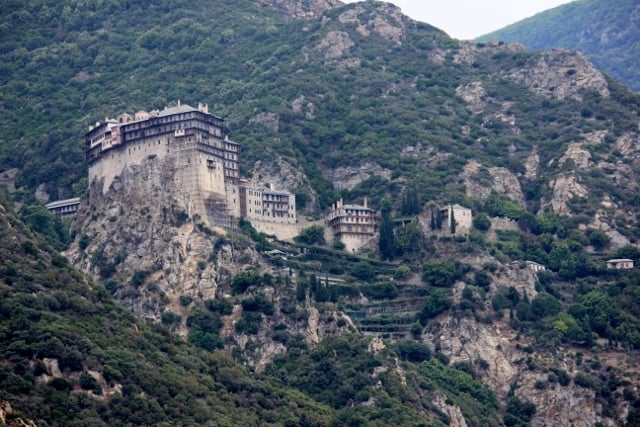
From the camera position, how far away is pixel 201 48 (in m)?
182

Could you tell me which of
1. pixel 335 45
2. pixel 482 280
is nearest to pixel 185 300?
pixel 482 280

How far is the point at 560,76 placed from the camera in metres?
170

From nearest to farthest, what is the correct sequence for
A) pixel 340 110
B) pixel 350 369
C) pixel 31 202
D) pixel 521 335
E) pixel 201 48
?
1. pixel 350 369
2. pixel 521 335
3. pixel 31 202
4. pixel 340 110
5. pixel 201 48

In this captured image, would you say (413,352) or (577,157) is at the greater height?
(577,157)

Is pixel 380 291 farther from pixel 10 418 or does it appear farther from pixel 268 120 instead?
pixel 10 418

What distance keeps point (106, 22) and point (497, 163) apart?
5960 cm

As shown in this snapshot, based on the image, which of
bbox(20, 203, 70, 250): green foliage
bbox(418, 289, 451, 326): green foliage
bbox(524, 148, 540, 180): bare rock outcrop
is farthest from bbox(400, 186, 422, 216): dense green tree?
bbox(20, 203, 70, 250): green foliage

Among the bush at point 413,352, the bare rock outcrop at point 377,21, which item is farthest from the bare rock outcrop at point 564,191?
the bare rock outcrop at point 377,21

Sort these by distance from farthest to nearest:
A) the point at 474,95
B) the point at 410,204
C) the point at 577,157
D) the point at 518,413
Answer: the point at 474,95, the point at 577,157, the point at 410,204, the point at 518,413

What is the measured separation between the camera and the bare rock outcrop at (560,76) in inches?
6570

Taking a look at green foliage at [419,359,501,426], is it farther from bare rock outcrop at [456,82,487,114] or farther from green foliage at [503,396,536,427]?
bare rock outcrop at [456,82,487,114]

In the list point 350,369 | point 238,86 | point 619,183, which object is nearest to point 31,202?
point 238,86

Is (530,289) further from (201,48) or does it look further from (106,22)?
(106,22)

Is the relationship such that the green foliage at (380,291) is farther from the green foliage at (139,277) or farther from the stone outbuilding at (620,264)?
the stone outbuilding at (620,264)
